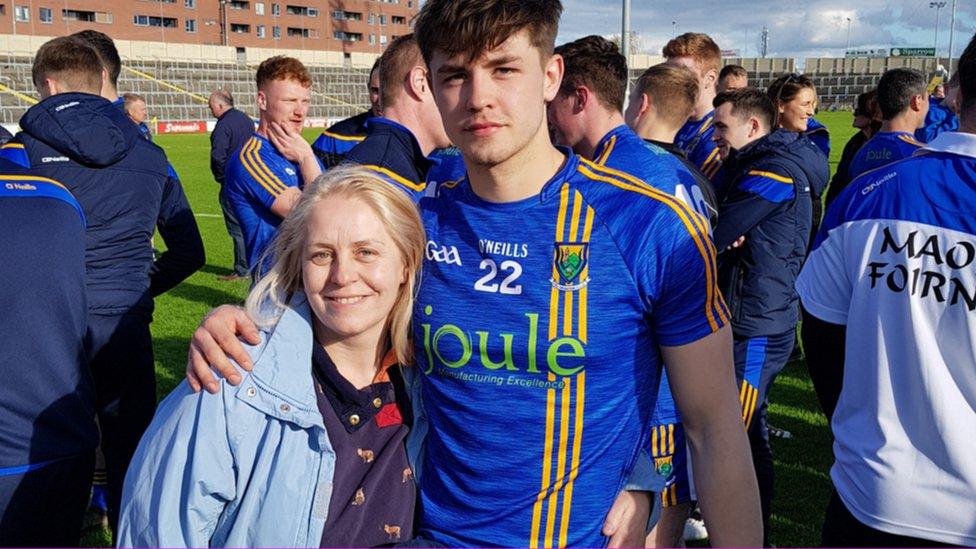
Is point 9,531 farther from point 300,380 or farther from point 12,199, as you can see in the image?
point 300,380

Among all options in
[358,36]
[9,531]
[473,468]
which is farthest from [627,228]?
[358,36]

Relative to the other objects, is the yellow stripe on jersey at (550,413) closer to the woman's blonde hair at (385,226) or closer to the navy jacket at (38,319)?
the woman's blonde hair at (385,226)

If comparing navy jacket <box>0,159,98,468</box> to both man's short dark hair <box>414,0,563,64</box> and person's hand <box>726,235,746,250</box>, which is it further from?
person's hand <box>726,235,746,250</box>

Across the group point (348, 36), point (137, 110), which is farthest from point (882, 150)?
point (348, 36)

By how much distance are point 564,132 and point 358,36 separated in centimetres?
7814

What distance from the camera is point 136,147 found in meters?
→ 4.23

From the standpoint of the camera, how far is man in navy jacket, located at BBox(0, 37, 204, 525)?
392 cm

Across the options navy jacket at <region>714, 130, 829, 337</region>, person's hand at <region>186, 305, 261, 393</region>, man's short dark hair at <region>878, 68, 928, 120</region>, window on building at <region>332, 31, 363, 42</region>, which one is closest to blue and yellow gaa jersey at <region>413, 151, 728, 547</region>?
person's hand at <region>186, 305, 261, 393</region>

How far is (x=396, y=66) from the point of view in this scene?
3672 mm

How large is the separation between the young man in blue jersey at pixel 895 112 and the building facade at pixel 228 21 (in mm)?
47644

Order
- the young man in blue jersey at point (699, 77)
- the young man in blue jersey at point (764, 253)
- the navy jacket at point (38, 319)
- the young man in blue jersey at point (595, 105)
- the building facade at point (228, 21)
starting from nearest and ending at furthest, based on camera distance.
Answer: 1. the navy jacket at point (38, 319)
2. the young man in blue jersey at point (595, 105)
3. the young man in blue jersey at point (764, 253)
4. the young man in blue jersey at point (699, 77)
5. the building facade at point (228, 21)

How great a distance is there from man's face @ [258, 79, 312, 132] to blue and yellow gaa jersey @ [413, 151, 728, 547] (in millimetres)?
3399

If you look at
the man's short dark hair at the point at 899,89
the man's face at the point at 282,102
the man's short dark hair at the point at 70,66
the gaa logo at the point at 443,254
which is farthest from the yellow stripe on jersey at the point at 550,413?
the man's short dark hair at the point at 899,89

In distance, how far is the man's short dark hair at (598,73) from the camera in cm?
390
